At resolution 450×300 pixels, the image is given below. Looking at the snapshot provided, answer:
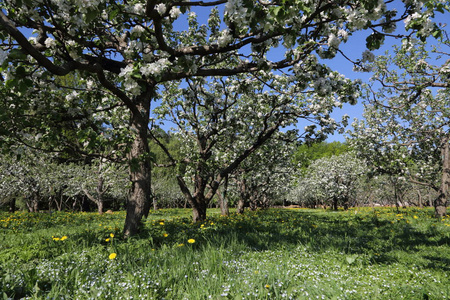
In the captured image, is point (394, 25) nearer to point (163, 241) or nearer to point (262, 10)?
point (262, 10)

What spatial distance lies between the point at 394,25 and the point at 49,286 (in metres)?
6.31

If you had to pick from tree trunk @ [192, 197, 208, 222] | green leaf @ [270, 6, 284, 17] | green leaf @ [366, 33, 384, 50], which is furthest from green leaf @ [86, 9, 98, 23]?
tree trunk @ [192, 197, 208, 222]

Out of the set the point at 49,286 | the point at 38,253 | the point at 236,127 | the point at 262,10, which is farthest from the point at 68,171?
the point at 262,10

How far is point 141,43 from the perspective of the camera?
14.4 ft

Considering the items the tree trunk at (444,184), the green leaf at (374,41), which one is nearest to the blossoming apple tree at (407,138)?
the tree trunk at (444,184)

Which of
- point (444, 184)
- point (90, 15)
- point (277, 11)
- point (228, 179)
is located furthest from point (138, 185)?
point (444, 184)

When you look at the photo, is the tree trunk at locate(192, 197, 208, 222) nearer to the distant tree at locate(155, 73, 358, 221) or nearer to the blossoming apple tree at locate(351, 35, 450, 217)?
the distant tree at locate(155, 73, 358, 221)

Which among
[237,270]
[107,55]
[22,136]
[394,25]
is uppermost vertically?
[107,55]

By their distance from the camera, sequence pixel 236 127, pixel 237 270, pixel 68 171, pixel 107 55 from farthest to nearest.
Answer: pixel 68 171 < pixel 236 127 < pixel 107 55 < pixel 237 270

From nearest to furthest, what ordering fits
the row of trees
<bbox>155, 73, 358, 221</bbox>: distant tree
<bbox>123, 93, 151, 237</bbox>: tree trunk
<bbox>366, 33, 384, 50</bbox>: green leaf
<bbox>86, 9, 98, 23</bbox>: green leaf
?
<bbox>86, 9, 98, 23</bbox>: green leaf, <bbox>366, 33, 384, 50</bbox>: green leaf, <bbox>123, 93, 151, 237</bbox>: tree trunk, <bbox>155, 73, 358, 221</bbox>: distant tree, the row of trees

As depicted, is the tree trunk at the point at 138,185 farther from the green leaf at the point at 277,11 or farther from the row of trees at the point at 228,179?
the green leaf at the point at 277,11

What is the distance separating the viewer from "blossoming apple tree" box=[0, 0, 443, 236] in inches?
124

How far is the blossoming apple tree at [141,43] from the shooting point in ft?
10.4

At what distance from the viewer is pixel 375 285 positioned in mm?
3557
